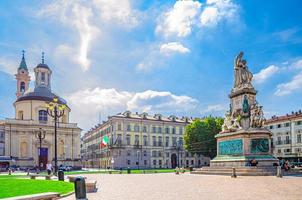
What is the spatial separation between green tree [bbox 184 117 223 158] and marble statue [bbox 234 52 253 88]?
27.4 m

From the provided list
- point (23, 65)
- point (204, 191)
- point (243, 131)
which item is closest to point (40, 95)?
point (23, 65)

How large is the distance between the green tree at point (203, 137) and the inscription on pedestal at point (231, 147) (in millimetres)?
26880

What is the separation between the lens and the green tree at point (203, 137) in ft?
206

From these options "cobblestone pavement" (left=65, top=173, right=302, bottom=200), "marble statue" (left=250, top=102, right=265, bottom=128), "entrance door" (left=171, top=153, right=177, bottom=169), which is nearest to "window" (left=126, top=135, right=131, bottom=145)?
"entrance door" (left=171, top=153, right=177, bottom=169)

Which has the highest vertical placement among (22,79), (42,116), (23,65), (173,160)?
(23,65)

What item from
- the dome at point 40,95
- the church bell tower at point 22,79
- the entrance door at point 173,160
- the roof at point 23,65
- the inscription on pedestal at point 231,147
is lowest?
the entrance door at point 173,160

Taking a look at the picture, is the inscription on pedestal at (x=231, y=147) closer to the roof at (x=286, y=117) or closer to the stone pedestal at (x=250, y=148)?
the stone pedestal at (x=250, y=148)

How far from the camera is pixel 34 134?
Result: 73375 mm

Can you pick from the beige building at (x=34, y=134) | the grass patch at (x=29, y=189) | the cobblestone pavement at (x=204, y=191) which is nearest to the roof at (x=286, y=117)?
the beige building at (x=34, y=134)

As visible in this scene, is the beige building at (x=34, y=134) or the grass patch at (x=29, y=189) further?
the beige building at (x=34, y=134)

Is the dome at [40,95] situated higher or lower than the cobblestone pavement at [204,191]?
higher

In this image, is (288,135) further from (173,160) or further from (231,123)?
(231,123)

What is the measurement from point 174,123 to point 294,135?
32989mm

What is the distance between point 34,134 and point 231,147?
52.3 m
